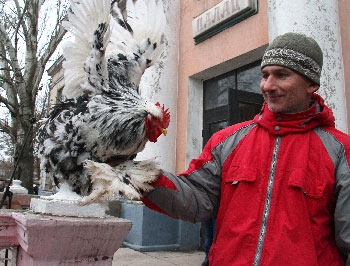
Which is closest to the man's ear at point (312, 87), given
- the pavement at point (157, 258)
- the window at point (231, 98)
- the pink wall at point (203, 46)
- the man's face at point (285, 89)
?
the man's face at point (285, 89)

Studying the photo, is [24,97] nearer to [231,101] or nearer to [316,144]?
[231,101]

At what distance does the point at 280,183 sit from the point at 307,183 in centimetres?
11

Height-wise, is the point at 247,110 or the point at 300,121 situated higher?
the point at 247,110

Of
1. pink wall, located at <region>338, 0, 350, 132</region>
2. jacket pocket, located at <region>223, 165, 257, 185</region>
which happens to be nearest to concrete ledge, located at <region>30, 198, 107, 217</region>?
jacket pocket, located at <region>223, 165, 257, 185</region>

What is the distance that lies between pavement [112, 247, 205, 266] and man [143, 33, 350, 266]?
147 inches

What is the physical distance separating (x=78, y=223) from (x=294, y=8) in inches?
144

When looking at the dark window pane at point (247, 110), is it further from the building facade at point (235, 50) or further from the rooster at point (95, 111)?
the rooster at point (95, 111)

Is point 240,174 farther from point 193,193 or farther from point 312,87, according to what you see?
point 312,87

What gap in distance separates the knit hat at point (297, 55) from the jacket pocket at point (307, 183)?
447 mm

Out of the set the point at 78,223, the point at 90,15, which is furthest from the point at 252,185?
the point at 90,15

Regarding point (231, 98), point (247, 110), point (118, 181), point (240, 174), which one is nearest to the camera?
point (118, 181)

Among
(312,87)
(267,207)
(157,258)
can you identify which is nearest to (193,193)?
(267,207)

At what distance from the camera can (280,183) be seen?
4.90 ft

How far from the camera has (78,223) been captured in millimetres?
1858
